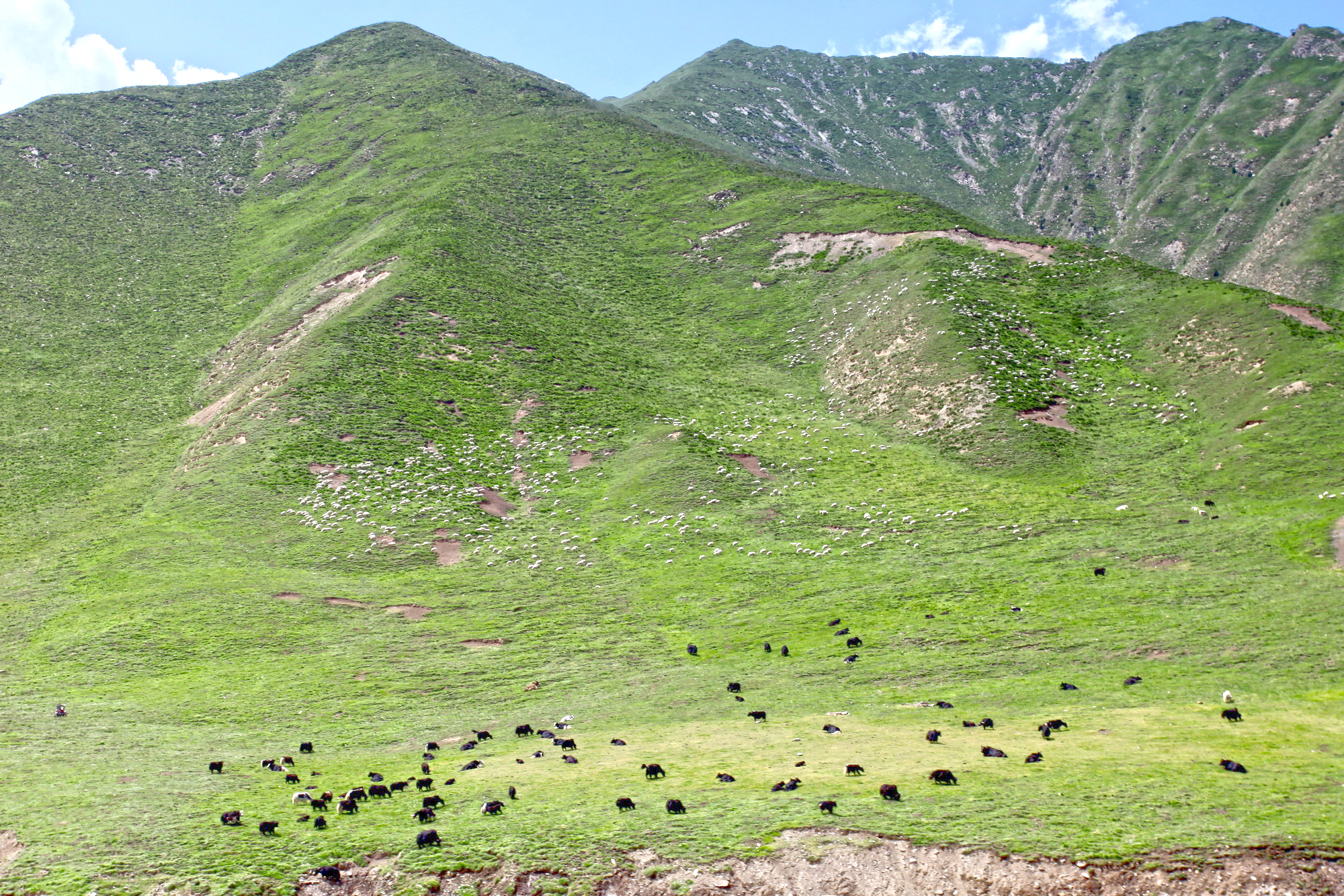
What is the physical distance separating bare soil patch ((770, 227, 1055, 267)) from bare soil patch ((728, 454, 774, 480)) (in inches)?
1479

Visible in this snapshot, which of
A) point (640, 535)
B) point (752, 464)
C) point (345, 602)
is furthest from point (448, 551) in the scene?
point (752, 464)

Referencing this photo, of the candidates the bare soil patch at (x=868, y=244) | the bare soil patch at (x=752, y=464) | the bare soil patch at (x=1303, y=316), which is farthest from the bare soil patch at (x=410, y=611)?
the bare soil patch at (x=1303, y=316)

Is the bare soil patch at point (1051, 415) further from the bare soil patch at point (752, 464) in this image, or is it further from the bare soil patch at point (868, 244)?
the bare soil patch at point (868, 244)

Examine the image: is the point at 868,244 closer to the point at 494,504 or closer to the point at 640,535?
the point at 640,535

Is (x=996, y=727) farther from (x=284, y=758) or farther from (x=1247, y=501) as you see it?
(x=1247, y=501)

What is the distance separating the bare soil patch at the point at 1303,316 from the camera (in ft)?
186

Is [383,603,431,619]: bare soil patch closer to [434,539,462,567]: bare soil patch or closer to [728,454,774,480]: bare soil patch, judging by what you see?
[434,539,462,567]: bare soil patch

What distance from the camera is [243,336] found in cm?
8638

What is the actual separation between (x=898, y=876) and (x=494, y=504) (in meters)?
45.1

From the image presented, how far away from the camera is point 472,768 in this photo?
995 inches

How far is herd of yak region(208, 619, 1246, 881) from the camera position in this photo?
66.8 feet

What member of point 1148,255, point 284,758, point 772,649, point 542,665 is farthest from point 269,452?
point 1148,255

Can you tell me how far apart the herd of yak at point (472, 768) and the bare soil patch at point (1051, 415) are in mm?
32336

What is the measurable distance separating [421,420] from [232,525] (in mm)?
17775
